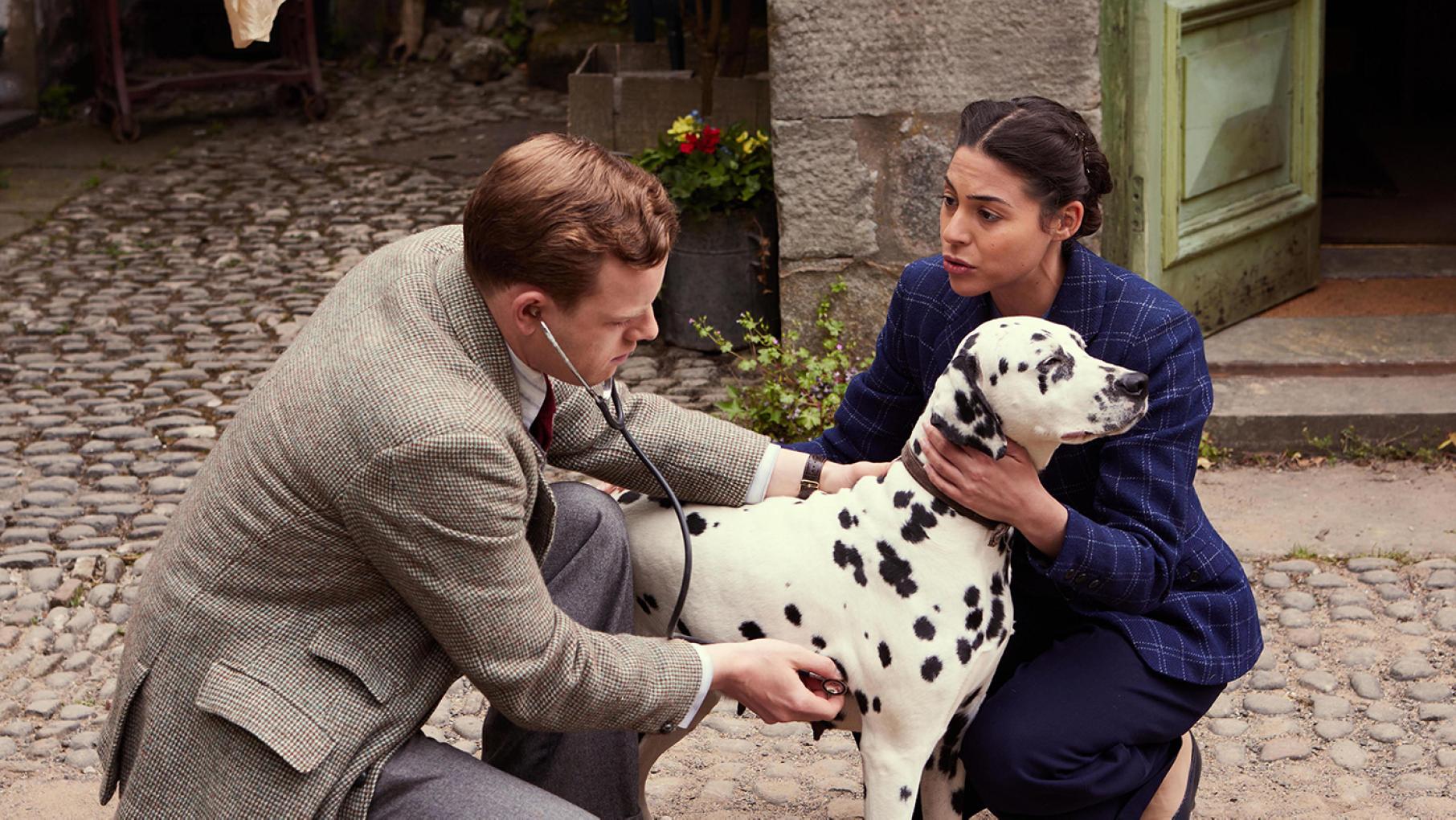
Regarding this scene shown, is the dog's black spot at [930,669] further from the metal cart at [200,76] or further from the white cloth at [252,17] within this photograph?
the metal cart at [200,76]

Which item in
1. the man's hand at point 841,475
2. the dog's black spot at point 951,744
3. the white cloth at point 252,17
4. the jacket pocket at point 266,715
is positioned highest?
the white cloth at point 252,17

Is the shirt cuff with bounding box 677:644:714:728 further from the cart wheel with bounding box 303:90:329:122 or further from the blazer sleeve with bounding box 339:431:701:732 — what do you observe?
the cart wheel with bounding box 303:90:329:122

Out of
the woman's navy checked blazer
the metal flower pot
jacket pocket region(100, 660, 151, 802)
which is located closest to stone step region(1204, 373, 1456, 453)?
the metal flower pot

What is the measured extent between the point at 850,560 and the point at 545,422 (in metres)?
0.61

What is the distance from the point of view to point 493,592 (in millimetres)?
2445

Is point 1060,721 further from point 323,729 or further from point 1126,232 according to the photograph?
point 1126,232

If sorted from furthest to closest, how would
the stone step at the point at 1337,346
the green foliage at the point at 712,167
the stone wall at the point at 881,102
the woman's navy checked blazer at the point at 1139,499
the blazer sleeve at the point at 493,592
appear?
1. the green foliage at the point at 712,167
2. the stone step at the point at 1337,346
3. the stone wall at the point at 881,102
4. the woman's navy checked blazer at the point at 1139,499
5. the blazer sleeve at the point at 493,592

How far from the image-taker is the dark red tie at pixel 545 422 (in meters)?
2.82

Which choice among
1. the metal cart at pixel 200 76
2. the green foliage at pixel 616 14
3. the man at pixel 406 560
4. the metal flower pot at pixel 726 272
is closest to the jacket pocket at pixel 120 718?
the man at pixel 406 560

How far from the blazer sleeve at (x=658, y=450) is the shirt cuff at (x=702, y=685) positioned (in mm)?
416

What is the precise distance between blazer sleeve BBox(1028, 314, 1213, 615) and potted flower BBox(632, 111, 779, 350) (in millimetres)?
3405

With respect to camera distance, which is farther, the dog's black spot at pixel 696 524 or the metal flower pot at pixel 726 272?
the metal flower pot at pixel 726 272

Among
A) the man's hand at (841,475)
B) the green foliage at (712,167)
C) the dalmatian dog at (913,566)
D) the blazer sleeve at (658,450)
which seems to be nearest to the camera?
the dalmatian dog at (913,566)

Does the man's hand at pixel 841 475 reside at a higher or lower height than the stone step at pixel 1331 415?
higher
